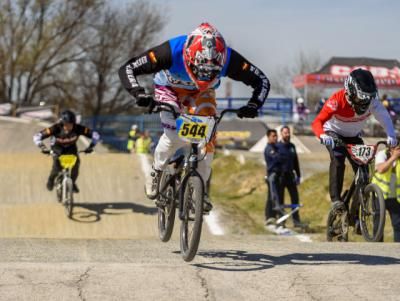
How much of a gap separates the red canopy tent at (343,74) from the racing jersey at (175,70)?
37.1 metres

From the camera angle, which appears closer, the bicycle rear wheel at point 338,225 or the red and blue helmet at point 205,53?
the red and blue helmet at point 205,53

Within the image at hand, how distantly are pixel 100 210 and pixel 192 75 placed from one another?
29.5ft

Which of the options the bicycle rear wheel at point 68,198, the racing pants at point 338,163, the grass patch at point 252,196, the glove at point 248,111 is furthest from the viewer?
the grass patch at point 252,196

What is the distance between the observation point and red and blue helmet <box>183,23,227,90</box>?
648 cm

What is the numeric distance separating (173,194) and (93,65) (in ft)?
142

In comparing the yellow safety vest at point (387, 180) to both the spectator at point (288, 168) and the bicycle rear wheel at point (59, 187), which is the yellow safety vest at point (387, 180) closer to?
the spectator at point (288, 168)

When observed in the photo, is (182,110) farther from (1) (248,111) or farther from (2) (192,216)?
(2) (192,216)

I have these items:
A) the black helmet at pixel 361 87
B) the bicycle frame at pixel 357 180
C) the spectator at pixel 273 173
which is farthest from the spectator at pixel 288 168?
the black helmet at pixel 361 87

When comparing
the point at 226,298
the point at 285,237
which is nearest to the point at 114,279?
the point at 226,298

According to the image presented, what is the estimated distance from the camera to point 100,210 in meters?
15.4

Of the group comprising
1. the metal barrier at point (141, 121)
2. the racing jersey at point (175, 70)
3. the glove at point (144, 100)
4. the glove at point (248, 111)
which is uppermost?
the racing jersey at point (175, 70)

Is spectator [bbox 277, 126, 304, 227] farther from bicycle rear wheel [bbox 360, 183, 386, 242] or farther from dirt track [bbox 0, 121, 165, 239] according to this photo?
bicycle rear wheel [bbox 360, 183, 386, 242]

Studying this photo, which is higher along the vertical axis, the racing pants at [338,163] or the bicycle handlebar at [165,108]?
the bicycle handlebar at [165,108]

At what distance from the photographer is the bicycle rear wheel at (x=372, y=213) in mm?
8641
